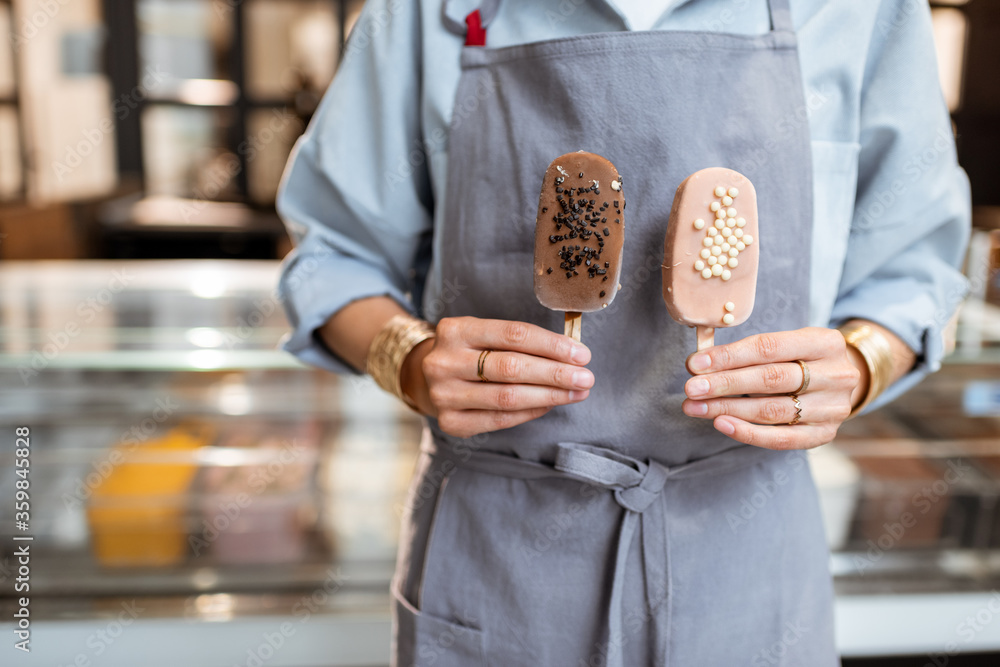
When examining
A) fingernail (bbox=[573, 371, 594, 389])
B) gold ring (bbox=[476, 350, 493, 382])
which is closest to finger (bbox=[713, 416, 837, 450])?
fingernail (bbox=[573, 371, 594, 389])

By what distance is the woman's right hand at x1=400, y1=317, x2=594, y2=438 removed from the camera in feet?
2.51

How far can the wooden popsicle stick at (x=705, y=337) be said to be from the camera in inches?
31.3

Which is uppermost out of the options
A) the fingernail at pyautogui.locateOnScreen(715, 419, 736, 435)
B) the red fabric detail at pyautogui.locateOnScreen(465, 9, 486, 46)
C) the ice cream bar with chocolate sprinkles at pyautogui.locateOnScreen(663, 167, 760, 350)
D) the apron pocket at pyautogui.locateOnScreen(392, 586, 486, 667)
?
the red fabric detail at pyautogui.locateOnScreen(465, 9, 486, 46)

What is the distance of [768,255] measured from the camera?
839 mm

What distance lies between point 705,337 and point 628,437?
142 millimetres

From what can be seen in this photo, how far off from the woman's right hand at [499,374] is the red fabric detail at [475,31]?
0.33 metres

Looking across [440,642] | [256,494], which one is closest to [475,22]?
[440,642]

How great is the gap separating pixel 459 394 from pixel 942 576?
123 centimetres

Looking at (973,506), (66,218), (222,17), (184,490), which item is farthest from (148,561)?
(222,17)

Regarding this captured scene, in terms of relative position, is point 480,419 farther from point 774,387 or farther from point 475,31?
point 475,31

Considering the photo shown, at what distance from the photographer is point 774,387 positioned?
2.53 feet

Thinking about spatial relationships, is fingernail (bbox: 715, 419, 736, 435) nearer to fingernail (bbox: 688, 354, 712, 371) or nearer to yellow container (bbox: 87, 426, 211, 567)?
fingernail (bbox: 688, 354, 712, 371)

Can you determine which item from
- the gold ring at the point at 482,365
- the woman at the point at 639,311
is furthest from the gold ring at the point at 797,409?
the gold ring at the point at 482,365

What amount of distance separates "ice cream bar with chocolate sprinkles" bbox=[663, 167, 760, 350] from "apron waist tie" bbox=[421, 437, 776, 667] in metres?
0.17
